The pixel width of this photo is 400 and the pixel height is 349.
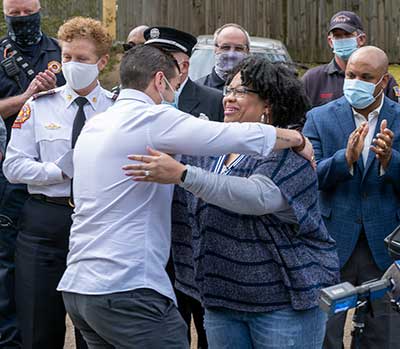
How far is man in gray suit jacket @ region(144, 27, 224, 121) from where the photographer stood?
471 centimetres

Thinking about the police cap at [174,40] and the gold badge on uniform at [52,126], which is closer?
the gold badge on uniform at [52,126]

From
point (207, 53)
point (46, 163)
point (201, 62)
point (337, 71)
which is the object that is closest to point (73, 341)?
point (46, 163)

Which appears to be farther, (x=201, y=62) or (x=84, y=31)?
A: (x=201, y=62)

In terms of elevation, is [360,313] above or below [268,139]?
below

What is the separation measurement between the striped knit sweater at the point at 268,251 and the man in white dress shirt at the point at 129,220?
194 mm

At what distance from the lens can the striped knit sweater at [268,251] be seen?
10.9 ft

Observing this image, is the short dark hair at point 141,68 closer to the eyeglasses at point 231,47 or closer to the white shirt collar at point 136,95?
the white shirt collar at point 136,95

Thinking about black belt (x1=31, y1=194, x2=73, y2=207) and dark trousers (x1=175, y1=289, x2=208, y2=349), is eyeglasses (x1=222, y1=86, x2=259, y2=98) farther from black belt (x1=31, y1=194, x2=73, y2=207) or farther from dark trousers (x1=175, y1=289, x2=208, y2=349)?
dark trousers (x1=175, y1=289, x2=208, y2=349)

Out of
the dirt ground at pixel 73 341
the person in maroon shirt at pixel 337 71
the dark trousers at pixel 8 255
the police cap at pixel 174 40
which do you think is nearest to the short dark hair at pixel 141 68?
the police cap at pixel 174 40

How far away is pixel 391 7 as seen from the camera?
53.6 feet

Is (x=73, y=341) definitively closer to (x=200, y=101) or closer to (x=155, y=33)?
(x=200, y=101)

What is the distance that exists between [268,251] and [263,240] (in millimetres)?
48

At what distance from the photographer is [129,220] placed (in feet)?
10.3

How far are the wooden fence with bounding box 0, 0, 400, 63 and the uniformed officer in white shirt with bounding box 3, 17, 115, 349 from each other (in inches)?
477
